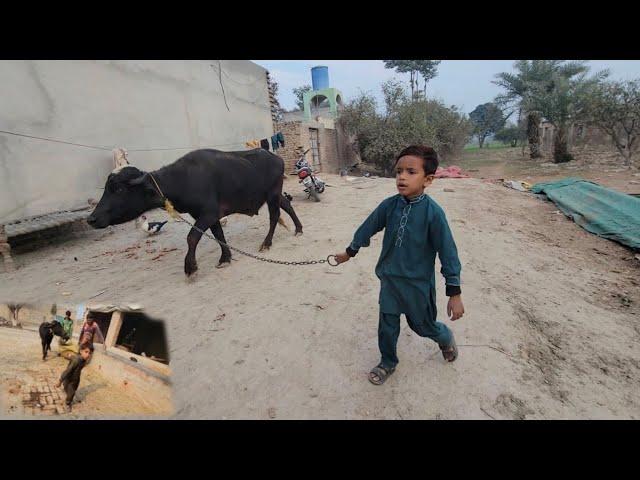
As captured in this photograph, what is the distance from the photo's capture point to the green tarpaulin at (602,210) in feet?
18.5

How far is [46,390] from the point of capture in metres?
1.12

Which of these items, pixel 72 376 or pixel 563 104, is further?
pixel 563 104

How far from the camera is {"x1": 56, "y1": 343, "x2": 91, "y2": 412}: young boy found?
1.12 metres

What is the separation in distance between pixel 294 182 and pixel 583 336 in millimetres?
11115

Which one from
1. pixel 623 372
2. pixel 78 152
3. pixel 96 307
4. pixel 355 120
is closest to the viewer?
pixel 96 307

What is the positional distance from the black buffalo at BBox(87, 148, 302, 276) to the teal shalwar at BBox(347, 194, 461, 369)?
2783mm

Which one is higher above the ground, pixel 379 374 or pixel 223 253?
pixel 223 253

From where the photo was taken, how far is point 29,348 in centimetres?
117

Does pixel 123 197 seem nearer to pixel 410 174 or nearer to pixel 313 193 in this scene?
pixel 410 174

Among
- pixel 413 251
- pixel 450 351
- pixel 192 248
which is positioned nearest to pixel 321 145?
pixel 192 248

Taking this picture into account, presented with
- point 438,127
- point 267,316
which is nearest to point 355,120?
point 438,127

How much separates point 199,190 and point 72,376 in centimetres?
351

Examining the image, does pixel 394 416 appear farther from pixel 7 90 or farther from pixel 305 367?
pixel 7 90

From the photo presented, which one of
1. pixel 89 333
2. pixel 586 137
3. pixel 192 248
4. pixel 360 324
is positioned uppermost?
pixel 586 137
